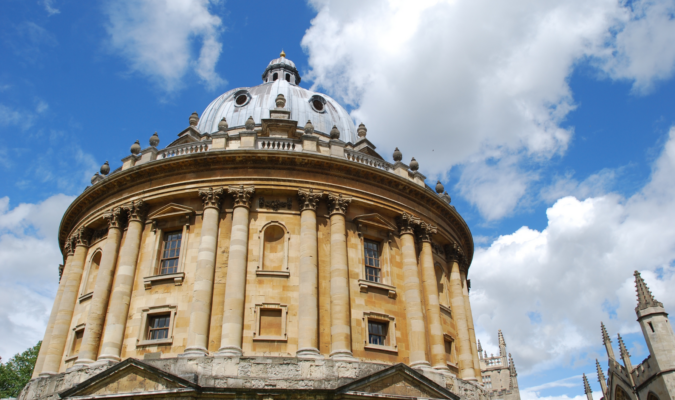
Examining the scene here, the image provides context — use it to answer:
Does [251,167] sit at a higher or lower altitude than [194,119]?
lower

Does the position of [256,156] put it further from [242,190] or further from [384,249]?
[384,249]

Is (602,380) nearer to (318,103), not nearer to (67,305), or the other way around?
(318,103)

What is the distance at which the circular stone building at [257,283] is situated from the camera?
1967 centimetres

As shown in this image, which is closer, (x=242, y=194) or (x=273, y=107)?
(x=242, y=194)

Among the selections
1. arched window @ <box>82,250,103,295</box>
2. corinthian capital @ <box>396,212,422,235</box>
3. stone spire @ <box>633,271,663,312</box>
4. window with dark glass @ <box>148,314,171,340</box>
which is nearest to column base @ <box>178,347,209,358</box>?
window with dark glass @ <box>148,314,171,340</box>

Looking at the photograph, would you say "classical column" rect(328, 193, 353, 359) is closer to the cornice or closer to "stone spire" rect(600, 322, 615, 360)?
the cornice

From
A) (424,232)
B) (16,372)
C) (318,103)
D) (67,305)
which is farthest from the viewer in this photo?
(16,372)

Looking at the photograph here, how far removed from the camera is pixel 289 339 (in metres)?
21.2

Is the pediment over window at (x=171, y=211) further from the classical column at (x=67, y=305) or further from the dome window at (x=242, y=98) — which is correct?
the dome window at (x=242, y=98)

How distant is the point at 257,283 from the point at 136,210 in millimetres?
7585

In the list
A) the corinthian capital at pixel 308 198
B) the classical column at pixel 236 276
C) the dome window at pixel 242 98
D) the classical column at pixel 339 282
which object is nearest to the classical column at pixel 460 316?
the classical column at pixel 339 282

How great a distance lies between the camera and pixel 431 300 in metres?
25.3

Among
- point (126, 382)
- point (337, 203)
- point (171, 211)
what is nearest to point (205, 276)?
point (171, 211)

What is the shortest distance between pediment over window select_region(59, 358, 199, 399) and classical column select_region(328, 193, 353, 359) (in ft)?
21.5
